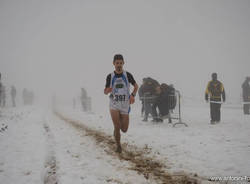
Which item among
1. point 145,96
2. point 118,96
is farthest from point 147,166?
point 145,96

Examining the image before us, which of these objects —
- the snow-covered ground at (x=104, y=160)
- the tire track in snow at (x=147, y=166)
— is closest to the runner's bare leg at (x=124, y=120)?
the tire track in snow at (x=147, y=166)

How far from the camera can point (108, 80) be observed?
466 centimetres

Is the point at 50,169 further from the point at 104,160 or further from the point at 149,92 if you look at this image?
the point at 149,92

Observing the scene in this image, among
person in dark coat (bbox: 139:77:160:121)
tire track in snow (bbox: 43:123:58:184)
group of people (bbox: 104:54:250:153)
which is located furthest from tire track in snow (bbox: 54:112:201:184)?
person in dark coat (bbox: 139:77:160:121)

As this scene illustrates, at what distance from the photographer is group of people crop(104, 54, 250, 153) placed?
4.59 metres

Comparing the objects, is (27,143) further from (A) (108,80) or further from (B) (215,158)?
(B) (215,158)

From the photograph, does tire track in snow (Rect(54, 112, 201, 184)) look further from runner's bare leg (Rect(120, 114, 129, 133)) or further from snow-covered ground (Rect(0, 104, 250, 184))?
runner's bare leg (Rect(120, 114, 129, 133))

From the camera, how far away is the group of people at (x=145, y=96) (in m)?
4.59

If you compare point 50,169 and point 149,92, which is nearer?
point 50,169

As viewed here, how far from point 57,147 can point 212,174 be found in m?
4.21

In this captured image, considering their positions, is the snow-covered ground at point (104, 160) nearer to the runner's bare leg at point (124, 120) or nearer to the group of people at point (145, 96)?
the runner's bare leg at point (124, 120)

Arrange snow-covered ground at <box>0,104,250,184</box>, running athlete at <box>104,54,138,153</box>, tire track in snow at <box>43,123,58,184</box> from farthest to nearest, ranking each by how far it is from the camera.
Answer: running athlete at <box>104,54,138,153</box> < snow-covered ground at <box>0,104,250,184</box> < tire track in snow at <box>43,123,58,184</box>

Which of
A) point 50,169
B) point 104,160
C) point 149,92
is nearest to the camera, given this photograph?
point 50,169

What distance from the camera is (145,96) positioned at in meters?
10.6
